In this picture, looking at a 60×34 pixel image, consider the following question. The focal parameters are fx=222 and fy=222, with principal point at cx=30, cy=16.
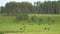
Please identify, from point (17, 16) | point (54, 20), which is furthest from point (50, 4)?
point (17, 16)

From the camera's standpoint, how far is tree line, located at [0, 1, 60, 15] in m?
5.07

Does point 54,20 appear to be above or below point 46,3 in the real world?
below

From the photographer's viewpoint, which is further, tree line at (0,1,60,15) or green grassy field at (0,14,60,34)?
green grassy field at (0,14,60,34)

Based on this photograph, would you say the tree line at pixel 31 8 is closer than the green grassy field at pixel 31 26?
Yes

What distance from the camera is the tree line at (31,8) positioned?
5.07 metres

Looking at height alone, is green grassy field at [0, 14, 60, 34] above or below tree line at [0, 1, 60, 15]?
below

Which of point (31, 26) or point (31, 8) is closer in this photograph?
point (31, 8)

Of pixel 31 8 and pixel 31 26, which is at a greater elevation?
pixel 31 8

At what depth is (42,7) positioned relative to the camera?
5305 millimetres

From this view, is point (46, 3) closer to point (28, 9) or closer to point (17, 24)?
point (28, 9)

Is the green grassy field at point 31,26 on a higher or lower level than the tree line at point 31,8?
lower

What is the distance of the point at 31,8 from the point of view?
5102 mm

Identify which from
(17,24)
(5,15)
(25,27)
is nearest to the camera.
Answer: (5,15)

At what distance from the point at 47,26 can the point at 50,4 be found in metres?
0.80
